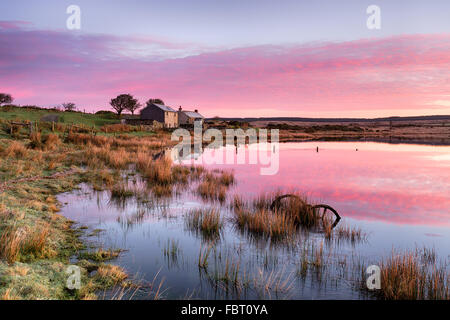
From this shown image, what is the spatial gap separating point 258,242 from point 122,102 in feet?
326

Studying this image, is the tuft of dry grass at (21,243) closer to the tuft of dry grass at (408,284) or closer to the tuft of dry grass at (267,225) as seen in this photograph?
the tuft of dry grass at (267,225)

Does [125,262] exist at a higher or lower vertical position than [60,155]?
lower

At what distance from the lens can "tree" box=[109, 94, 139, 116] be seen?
100m

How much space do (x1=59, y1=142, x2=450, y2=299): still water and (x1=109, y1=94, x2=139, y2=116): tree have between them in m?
89.5

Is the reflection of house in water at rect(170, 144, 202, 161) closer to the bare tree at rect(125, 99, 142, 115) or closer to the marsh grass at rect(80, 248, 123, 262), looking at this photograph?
the marsh grass at rect(80, 248, 123, 262)

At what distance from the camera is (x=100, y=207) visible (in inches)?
479

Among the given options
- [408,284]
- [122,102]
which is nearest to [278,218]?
[408,284]

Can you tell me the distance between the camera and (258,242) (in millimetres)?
8812

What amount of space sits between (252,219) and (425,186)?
1528 centimetres

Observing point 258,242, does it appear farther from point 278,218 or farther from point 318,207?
point 318,207

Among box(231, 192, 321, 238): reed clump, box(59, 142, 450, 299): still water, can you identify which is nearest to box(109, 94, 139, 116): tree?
box(59, 142, 450, 299): still water
